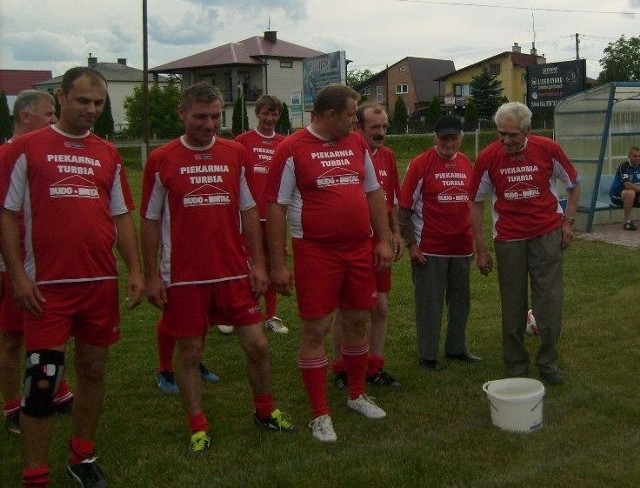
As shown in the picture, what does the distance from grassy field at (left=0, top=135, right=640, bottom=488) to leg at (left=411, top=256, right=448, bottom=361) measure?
8.1 inches

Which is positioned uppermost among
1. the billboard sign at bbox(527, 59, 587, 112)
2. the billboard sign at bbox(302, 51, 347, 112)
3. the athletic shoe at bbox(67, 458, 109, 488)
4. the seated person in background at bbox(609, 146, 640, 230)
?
the billboard sign at bbox(302, 51, 347, 112)

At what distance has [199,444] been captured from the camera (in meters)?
4.71

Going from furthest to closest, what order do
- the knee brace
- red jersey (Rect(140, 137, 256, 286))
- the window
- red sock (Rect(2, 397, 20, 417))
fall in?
the window, red sock (Rect(2, 397, 20, 417)), red jersey (Rect(140, 137, 256, 286)), the knee brace

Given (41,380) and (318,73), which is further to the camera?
(318,73)

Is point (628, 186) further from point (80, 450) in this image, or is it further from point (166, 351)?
point (80, 450)

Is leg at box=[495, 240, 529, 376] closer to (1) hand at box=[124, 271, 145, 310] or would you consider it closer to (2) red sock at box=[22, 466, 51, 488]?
(1) hand at box=[124, 271, 145, 310]

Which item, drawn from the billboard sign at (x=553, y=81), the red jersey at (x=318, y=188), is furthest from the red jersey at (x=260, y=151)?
the billboard sign at (x=553, y=81)

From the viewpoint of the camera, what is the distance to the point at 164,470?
4.51 meters

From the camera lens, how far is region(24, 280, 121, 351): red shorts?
13.0 feet

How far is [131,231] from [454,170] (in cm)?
293

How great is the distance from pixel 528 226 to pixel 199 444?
288 centimetres

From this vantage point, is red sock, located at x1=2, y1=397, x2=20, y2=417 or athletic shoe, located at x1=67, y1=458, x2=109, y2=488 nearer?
athletic shoe, located at x1=67, y1=458, x2=109, y2=488

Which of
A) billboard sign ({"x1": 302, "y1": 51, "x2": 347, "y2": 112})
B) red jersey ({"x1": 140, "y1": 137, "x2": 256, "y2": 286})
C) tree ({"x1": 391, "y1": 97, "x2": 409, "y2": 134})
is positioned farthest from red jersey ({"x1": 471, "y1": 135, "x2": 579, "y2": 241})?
tree ({"x1": 391, "y1": 97, "x2": 409, "y2": 134})

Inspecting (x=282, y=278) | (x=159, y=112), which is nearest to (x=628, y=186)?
(x=282, y=278)
